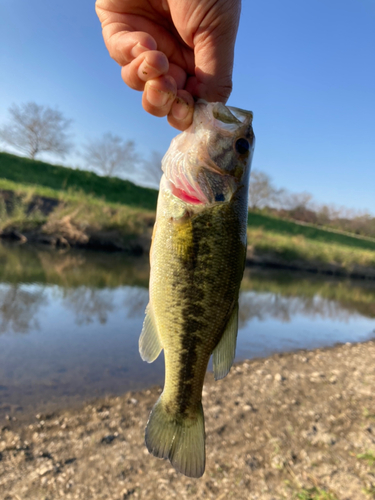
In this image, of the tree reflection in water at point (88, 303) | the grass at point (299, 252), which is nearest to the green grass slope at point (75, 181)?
the grass at point (299, 252)

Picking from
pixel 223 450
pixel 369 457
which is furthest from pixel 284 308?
pixel 223 450

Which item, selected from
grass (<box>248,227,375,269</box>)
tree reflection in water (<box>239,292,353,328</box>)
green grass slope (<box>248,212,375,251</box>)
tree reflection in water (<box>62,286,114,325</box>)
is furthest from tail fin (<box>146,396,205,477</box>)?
green grass slope (<box>248,212,375,251</box>)

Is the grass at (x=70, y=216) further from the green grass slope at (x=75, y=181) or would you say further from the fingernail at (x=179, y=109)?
the fingernail at (x=179, y=109)

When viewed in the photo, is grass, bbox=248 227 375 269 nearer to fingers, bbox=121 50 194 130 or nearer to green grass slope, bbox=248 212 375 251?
green grass slope, bbox=248 212 375 251

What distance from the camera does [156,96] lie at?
1.90 meters

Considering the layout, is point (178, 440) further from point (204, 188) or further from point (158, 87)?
point (158, 87)

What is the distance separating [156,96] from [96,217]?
19.9 metres

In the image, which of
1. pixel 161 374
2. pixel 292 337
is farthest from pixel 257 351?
pixel 161 374

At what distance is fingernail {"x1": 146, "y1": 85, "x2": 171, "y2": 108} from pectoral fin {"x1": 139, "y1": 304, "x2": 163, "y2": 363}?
50.5 inches

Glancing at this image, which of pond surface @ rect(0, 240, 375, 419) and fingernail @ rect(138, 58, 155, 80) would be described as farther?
pond surface @ rect(0, 240, 375, 419)

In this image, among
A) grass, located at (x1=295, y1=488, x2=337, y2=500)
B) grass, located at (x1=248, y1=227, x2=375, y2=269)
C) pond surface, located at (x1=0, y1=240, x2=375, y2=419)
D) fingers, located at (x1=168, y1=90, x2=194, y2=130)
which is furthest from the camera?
grass, located at (x1=248, y1=227, x2=375, y2=269)

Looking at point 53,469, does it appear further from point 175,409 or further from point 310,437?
point 310,437

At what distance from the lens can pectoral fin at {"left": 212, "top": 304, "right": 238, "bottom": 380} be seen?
2135 mm

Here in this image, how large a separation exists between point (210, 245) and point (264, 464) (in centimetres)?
382
